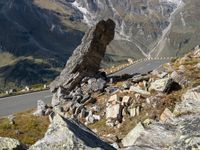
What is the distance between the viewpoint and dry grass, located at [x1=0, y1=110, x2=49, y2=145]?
29688mm

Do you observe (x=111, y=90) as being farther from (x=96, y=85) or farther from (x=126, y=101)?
(x=126, y=101)

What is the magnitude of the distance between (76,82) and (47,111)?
7.30 m

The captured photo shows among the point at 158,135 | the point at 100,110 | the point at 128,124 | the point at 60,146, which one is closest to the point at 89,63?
the point at 100,110

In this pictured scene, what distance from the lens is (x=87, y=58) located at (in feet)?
154

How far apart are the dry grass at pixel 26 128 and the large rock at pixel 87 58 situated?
285 inches

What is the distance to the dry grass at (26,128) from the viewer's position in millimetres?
29688

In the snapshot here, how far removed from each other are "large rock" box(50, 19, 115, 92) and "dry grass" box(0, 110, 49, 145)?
723 cm

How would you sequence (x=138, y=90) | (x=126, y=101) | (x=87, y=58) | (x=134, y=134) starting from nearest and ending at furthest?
1. (x=134, y=134)
2. (x=126, y=101)
3. (x=138, y=90)
4. (x=87, y=58)

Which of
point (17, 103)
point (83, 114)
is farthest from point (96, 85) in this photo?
point (17, 103)

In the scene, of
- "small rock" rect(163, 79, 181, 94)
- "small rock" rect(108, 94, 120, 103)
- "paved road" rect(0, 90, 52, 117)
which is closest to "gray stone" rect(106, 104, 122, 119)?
"small rock" rect(108, 94, 120, 103)

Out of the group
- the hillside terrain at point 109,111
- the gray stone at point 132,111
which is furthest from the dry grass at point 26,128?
the gray stone at point 132,111

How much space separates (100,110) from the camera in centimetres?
3197

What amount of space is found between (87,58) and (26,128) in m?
15.8

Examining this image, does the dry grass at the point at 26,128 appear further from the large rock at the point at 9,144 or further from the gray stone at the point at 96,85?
the large rock at the point at 9,144
